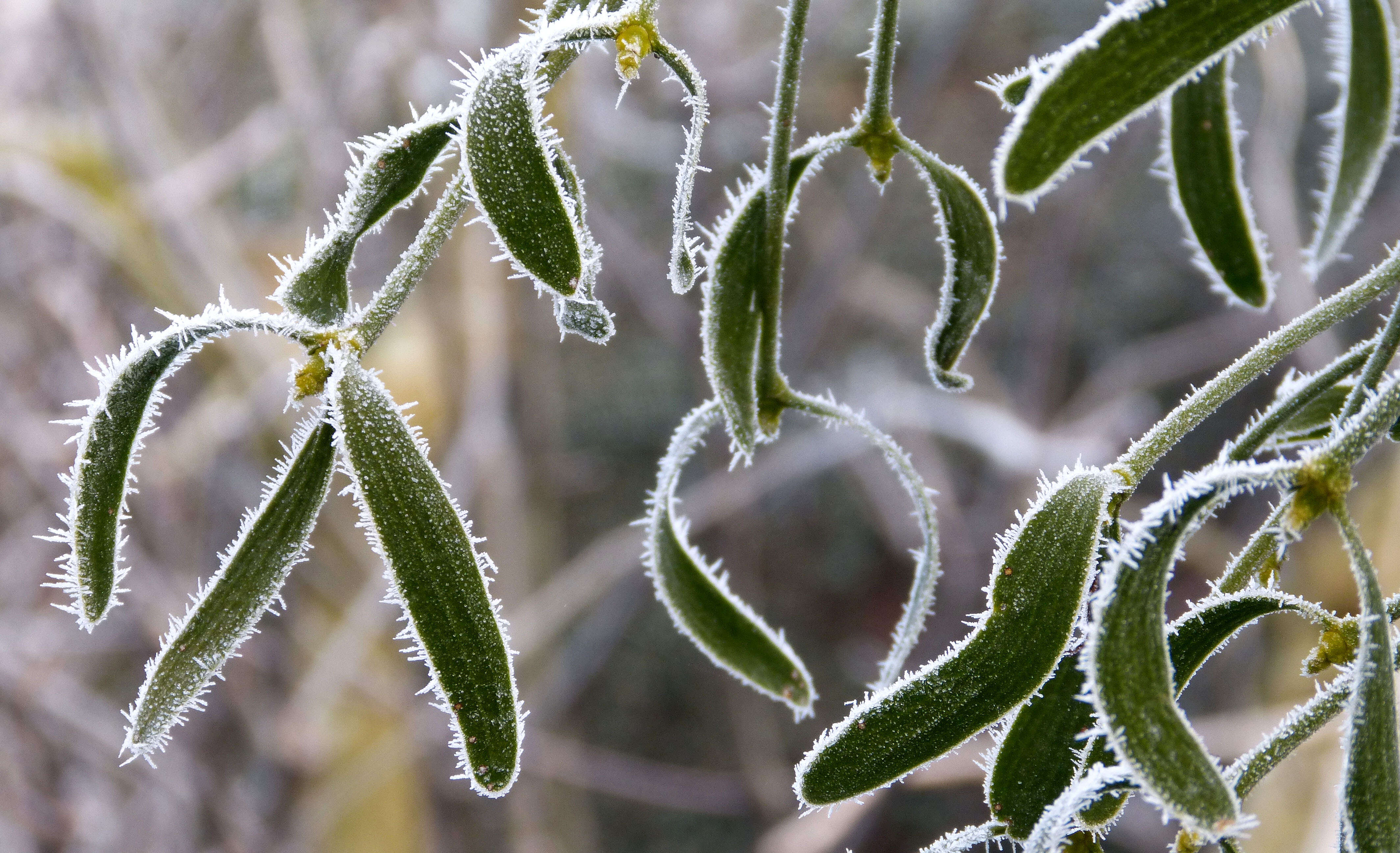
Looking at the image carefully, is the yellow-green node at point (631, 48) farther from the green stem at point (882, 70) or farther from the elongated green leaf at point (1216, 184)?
the elongated green leaf at point (1216, 184)

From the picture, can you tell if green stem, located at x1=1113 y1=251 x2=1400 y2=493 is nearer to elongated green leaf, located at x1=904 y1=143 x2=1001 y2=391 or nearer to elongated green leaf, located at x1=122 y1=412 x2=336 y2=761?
elongated green leaf, located at x1=904 y1=143 x2=1001 y2=391

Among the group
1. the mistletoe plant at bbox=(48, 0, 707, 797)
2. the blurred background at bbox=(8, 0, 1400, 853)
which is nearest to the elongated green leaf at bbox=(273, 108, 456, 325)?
the mistletoe plant at bbox=(48, 0, 707, 797)

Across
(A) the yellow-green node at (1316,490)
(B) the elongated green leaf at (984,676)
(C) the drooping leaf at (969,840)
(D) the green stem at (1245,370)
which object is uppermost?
(D) the green stem at (1245,370)

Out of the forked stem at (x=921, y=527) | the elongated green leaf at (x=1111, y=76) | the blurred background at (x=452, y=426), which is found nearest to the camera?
the elongated green leaf at (x=1111, y=76)

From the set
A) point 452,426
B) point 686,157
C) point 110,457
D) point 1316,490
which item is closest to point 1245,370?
point 1316,490

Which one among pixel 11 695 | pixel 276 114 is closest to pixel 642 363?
pixel 276 114

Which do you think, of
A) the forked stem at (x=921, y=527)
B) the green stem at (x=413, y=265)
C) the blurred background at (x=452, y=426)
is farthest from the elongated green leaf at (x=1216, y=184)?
the blurred background at (x=452, y=426)

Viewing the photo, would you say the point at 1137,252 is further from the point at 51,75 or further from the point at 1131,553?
the point at 1131,553
